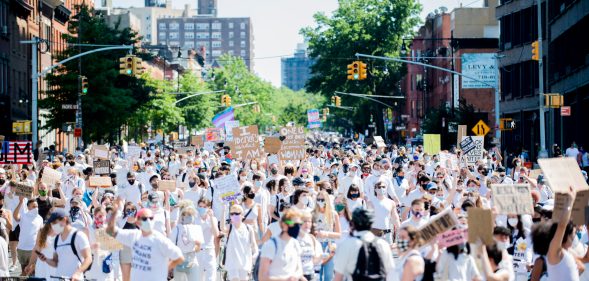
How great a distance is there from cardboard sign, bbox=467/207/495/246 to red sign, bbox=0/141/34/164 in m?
20.7

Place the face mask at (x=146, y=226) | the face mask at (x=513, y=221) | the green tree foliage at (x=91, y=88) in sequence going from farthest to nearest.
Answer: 1. the green tree foliage at (x=91, y=88)
2. the face mask at (x=513, y=221)
3. the face mask at (x=146, y=226)

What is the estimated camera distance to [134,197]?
69.4 feet

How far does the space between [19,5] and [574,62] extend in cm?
3330

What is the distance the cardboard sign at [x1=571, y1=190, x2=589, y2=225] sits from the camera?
11.3 meters

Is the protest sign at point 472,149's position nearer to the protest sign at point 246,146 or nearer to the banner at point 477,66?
the protest sign at point 246,146

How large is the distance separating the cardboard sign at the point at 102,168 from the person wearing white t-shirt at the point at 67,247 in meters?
13.4

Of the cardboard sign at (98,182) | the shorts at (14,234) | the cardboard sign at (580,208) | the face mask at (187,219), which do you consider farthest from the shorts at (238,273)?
the cardboard sign at (98,182)

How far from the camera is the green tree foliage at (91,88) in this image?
64500 mm

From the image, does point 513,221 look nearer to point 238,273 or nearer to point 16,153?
point 238,273

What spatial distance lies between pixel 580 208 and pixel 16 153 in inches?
788

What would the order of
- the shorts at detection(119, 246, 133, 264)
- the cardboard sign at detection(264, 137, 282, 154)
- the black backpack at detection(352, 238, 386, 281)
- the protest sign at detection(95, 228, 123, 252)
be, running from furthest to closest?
the cardboard sign at detection(264, 137, 282, 154) < the shorts at detection(119, 246, 133, 264) < the protest sign at detection(95, 228, 123, 252) < the black backpack at detection(352, 238, 386, 281)

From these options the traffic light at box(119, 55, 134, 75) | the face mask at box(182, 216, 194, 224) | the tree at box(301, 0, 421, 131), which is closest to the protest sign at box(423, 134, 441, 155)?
the traffic light at box(119, 55, 134, 75)

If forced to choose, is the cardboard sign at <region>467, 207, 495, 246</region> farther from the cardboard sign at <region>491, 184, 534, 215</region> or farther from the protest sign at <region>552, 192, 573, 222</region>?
the cardboard sign at <region>491, 184, 534, 215</region>

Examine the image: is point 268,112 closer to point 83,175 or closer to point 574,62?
point 574,62
